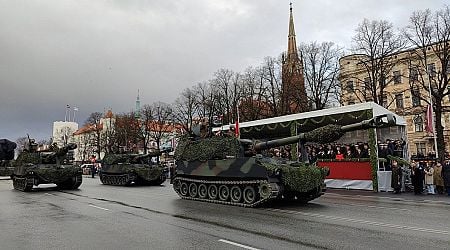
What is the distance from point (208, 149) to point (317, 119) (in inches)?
333

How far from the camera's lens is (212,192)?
1537 centimetres

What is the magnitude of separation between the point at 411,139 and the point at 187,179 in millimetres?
45129

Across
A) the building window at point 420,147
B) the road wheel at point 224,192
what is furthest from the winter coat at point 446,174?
the building window at point 420,147

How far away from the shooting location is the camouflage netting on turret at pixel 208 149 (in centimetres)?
1500

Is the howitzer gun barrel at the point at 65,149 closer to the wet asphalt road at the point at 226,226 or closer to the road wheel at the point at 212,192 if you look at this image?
the wet asphalt road at the point at 226,226

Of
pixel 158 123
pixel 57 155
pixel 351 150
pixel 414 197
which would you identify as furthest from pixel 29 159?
pixel 158 123

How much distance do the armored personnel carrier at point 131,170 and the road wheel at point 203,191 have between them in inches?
385

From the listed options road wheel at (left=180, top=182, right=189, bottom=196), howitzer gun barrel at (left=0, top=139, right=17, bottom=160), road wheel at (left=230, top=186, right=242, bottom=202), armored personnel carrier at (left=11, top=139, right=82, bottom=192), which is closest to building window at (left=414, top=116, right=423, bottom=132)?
road wheel at (left=180, top=182, right=189, bottom=196)

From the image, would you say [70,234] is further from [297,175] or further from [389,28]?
[389,28]

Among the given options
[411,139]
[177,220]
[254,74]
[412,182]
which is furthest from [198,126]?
[411,139]

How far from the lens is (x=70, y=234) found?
868 cm

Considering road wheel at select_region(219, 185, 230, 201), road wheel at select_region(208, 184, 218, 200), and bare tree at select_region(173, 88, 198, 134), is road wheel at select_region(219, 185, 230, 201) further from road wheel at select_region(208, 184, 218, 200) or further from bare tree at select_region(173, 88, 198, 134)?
bare tree at select_region(173, 88, 198, 134)

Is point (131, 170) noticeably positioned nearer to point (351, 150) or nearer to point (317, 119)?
point (317, 119)

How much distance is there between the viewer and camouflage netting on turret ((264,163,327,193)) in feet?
42.5
